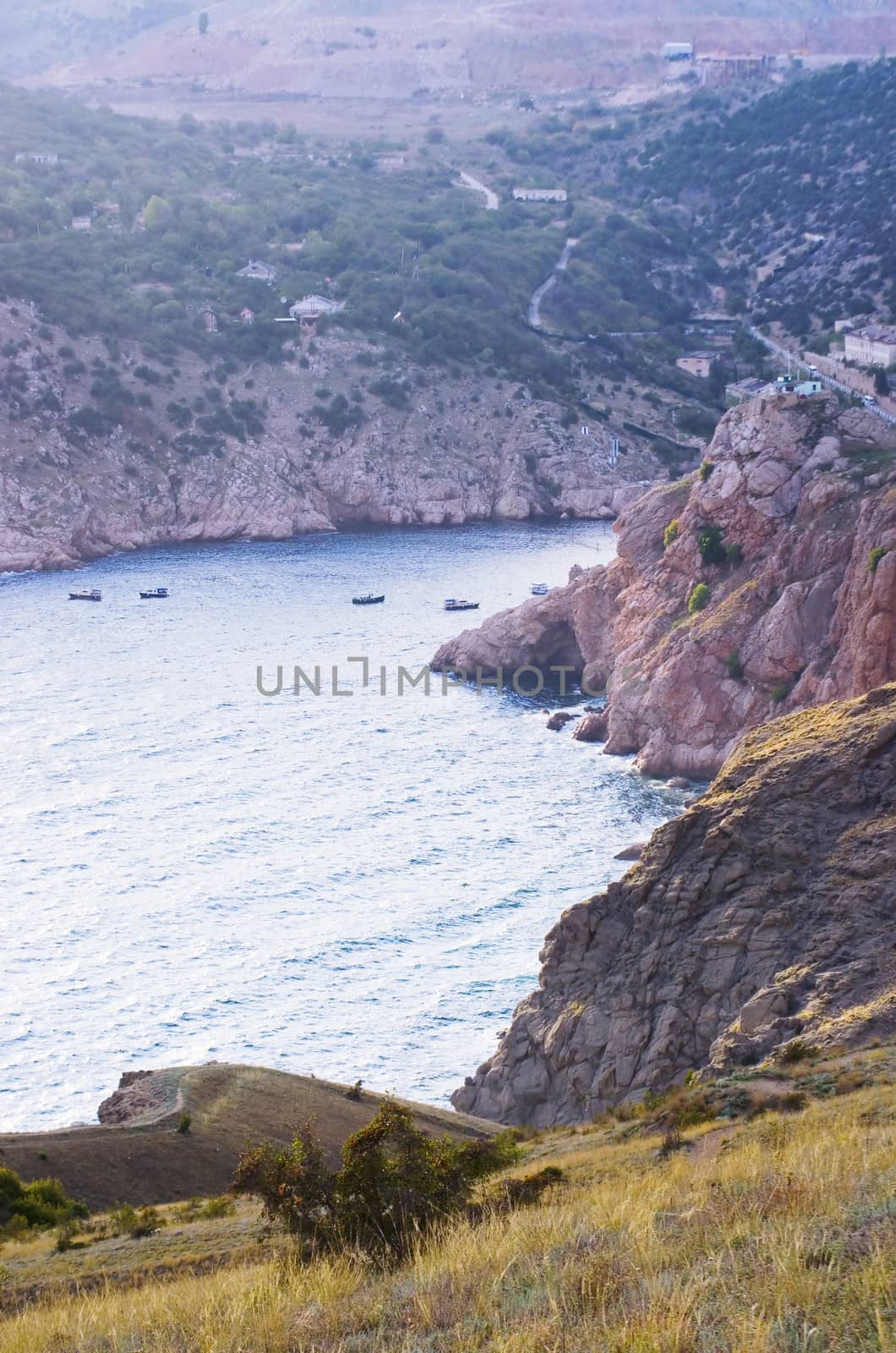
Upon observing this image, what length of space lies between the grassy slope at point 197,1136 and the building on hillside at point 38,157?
13958 centimetres

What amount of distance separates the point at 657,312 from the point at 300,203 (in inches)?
1471

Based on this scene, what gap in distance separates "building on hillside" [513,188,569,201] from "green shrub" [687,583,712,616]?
114312mm

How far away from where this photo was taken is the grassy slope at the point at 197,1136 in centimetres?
2897

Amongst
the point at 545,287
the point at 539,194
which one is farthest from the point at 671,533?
the point at 539,194

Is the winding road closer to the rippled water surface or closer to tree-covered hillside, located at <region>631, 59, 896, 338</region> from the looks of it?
tree-covered hillside, located at <region>631, 59, 896, 338</region>

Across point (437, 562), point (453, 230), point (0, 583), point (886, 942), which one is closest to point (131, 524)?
point (0, 583)

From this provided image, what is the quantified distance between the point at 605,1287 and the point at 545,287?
14489 centimetres

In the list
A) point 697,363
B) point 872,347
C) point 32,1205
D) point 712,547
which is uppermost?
point 697,363

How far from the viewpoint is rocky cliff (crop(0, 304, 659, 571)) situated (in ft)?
389

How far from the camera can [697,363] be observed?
139m

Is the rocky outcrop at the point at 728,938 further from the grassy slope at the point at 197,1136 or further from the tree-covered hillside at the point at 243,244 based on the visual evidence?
the tree-covered hillside at the point at 243,244

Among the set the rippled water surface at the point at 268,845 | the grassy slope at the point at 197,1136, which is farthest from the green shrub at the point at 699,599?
the grassy slope at the point at 197,1136

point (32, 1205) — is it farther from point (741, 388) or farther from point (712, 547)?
point (741, 388)

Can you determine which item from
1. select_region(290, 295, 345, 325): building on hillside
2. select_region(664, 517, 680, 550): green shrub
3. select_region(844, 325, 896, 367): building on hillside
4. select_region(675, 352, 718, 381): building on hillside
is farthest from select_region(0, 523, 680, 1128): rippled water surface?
select_region(675, 352, 718, 381): building on hillside
